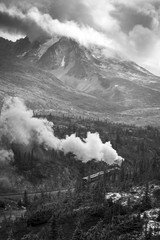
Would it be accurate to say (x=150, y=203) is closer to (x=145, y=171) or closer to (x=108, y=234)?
(x=108, y=234)

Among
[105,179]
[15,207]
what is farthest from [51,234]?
[105,179]

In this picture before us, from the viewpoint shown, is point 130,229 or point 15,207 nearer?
point 130,229

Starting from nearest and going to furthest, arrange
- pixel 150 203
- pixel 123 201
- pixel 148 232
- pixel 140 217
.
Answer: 1. pixel 148 232
2. pixel 140 217
3. pixel 150 203
4. pixel 123 201

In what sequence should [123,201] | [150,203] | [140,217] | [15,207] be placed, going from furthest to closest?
1. [15,207]
2. [123,201]
3. [150,203]
4. [140,217]

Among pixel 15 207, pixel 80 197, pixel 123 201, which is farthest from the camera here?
pixel 15 207

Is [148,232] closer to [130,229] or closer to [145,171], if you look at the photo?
[130,229]

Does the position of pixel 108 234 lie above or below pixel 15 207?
above

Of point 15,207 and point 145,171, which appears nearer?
point 15,207

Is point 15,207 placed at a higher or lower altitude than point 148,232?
lower

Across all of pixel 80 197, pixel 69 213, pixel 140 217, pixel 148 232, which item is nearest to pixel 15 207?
pixel 80 197
